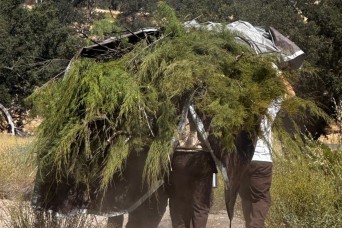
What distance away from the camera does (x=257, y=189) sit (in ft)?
21.4

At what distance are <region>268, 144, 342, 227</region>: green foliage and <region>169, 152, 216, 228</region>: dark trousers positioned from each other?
1268 millimetres

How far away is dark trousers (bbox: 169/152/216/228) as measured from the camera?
5477 millimetres

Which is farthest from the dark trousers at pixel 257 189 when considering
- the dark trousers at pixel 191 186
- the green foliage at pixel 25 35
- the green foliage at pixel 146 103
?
the green foliage at pixel 25 35

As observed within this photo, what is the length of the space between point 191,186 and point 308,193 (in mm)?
2093

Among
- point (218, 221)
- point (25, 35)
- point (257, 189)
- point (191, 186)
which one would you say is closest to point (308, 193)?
point (257, 189)

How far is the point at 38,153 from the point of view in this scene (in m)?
5.20

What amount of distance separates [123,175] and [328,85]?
19825 mm

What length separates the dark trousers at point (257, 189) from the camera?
645 cm

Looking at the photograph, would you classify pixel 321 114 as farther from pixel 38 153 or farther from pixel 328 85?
pixel 328 85

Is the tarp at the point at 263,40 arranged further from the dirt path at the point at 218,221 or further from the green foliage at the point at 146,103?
the dirt path at the point at 218,221

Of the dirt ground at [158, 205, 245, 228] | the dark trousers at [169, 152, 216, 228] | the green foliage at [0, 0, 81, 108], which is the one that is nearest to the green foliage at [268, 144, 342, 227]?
the dirt ground at [158, 205, 245, 228]

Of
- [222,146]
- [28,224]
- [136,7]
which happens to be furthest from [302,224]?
Answer: [136,7]

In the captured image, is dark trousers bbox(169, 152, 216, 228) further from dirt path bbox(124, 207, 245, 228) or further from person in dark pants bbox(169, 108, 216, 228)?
dirt path bbox(124, 207, 245, 228)

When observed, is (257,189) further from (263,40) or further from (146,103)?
(146,103)
